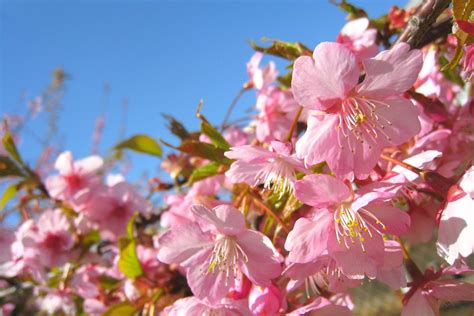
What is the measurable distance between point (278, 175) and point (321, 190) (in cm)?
14

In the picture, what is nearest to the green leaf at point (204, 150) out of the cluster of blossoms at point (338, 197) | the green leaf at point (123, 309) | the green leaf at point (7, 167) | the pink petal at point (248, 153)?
the cluster of blossoms at point (338, 197)

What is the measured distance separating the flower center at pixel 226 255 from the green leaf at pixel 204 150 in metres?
0.16

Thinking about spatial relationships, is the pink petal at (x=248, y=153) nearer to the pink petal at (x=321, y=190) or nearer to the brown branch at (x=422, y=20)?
the pink petal at (x=321, y=190)

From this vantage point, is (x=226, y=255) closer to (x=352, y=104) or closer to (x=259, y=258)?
(x=259, y=258)

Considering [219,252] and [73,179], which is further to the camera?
[73,179]

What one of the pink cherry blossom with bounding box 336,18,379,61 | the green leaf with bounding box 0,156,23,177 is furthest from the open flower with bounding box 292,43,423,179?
the green leaf with bounding box 0,156,23,177

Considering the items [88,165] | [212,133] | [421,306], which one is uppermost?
[212,133]

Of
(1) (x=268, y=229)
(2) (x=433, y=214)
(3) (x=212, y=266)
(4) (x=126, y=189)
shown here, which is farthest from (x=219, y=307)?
(4) (x=126, y=189)

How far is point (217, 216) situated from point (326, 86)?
0.92 ft

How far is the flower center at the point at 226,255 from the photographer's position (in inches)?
30.4

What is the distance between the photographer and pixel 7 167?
133cm

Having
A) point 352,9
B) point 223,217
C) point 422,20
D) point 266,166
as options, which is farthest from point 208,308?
point 352,9

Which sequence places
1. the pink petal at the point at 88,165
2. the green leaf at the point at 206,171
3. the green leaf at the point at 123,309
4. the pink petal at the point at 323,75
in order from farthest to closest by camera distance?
the pink petal at the point at 88,165, the green leaf at the point at 123,309, the green leaf at the point at 206,171, the pink petal at the point at 323,75

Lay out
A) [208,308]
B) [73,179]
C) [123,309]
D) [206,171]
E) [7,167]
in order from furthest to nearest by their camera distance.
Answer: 1. [73,179]
2. [7,167]
3. [123,309]
4. [206,171]
5. [208,308]
